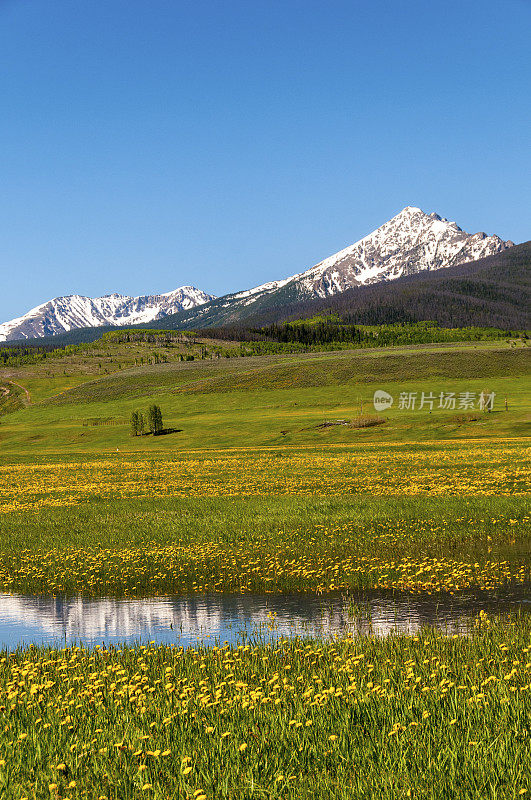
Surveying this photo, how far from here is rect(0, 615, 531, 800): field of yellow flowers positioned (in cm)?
696

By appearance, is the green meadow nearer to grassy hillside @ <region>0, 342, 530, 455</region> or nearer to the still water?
the still water

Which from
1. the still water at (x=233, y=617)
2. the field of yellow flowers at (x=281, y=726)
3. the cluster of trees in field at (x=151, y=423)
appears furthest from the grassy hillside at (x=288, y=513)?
the cluster of trees in field at (x=151, y=423)

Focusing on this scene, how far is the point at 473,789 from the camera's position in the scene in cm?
663

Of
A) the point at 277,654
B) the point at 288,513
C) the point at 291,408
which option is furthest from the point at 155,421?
the point at 277,654

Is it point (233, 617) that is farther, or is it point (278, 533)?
point (278, 533)

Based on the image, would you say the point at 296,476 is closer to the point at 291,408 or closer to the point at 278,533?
the point at 278,533

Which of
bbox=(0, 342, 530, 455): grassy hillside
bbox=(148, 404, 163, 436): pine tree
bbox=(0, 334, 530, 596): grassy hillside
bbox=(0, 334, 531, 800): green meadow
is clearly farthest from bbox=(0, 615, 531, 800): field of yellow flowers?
bbox=(148, 404, 163, 436): pine tree

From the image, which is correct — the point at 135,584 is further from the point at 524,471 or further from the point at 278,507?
the point at 524,471

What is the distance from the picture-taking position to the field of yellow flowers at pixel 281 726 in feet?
22.9

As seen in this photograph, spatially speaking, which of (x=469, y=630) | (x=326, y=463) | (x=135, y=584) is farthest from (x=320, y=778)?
(x=326, y=463)

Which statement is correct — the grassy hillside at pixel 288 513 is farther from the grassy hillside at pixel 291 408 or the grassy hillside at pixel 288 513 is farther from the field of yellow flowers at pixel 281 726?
the field of yellow flowers at pixel 281 726

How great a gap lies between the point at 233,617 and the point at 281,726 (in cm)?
900

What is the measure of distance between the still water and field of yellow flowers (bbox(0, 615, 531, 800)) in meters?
3.27

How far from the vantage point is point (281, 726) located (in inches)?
326
